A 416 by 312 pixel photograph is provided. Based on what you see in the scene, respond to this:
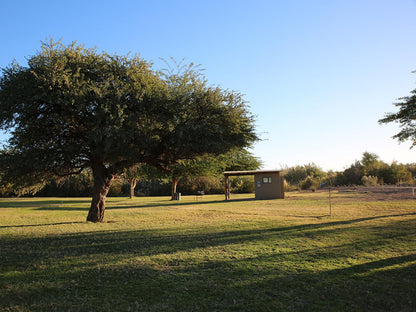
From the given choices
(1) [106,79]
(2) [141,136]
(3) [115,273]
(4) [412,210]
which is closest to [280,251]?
(3) [115,273]

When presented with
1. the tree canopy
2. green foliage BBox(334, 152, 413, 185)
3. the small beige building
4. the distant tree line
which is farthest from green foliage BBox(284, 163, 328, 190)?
the tree canopy

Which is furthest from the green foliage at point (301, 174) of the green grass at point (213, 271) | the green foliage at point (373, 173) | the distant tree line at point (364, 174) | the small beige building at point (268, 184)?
the green grass at point (213, 271)

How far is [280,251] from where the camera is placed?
8688 mm

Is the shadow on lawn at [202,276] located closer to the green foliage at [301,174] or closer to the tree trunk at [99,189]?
the tree trunk at [99,189]

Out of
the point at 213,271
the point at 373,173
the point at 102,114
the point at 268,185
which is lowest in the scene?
the point at 213,271

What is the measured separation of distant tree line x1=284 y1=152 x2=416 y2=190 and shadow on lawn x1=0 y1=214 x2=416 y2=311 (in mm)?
31947

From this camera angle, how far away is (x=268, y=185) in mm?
34625

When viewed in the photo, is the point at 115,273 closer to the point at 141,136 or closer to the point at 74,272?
the point at 74,272

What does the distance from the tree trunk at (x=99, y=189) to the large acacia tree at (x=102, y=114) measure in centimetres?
145

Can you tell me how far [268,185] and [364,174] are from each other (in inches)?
709

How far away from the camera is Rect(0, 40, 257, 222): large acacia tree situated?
13081mm

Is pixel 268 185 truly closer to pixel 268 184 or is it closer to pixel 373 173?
pixel 268 184

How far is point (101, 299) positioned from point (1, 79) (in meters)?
12.9

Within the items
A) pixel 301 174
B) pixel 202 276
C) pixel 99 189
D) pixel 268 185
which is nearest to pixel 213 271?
pixel 202 276
